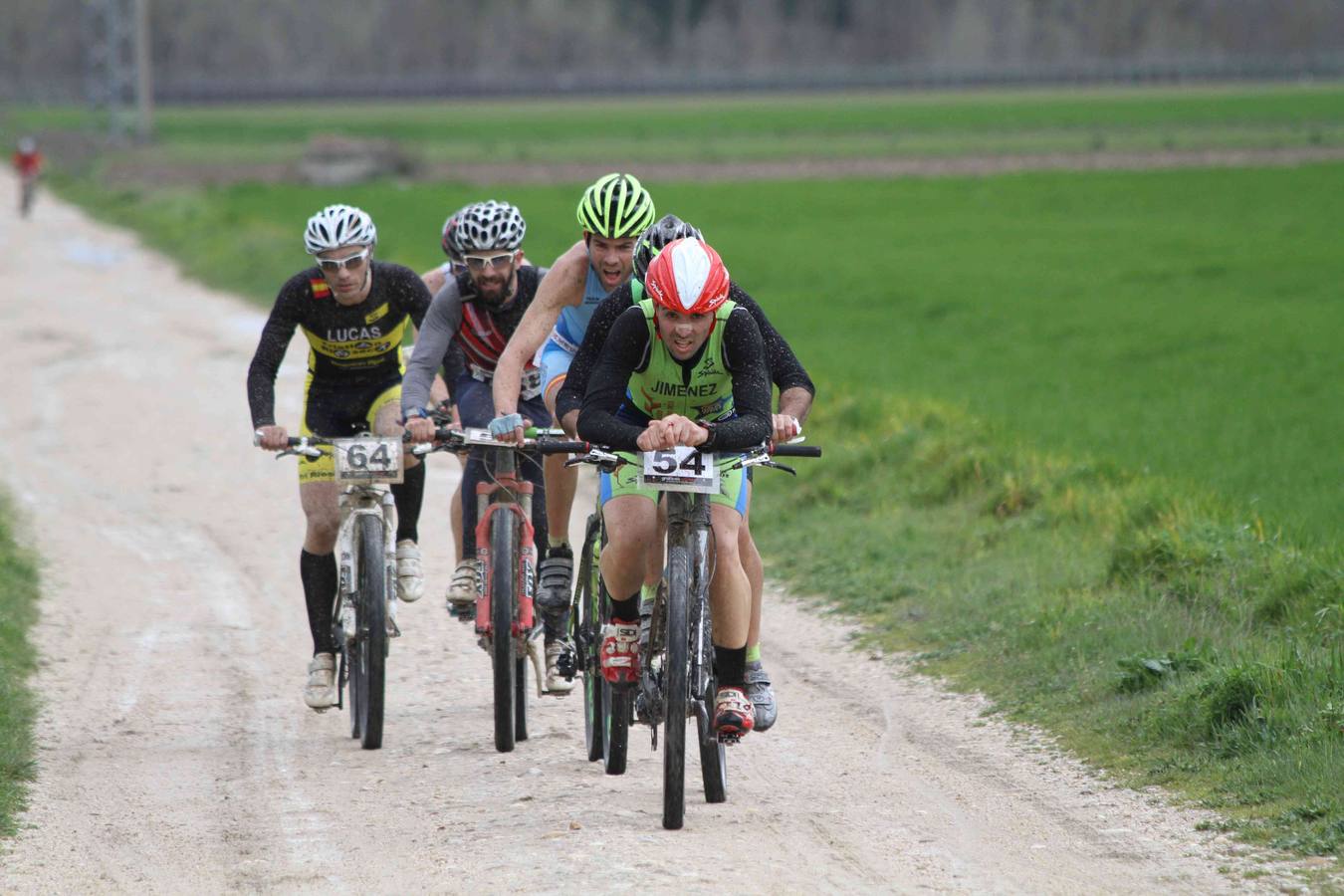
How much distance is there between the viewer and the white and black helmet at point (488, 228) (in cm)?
774

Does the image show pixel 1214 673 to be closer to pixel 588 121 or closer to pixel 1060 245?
pixel 1060 245

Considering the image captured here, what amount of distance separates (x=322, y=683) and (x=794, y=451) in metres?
2.86

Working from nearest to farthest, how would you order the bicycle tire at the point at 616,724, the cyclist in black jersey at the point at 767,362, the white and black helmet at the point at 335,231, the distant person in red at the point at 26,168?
1. the cyclist in black jersey at the point at 767,362
2. the bicycle tire at the point at 616,724
3. the white and black helmet at the point at 335,231
4. the distant person in red at the point at 26,168

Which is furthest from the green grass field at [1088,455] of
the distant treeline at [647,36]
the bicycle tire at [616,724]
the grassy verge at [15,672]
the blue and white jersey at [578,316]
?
the distant treeline at [647,36]

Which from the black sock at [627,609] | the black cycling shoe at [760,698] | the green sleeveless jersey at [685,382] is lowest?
the black cycling shoe at [760,698]

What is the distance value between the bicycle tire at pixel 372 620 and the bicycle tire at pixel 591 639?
0.83 metres

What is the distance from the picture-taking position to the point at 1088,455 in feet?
42.1

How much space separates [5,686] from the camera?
8328 mm

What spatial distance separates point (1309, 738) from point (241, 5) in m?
149

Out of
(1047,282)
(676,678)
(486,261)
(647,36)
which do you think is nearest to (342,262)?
(486,261)

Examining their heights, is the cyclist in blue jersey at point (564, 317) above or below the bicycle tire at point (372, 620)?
above

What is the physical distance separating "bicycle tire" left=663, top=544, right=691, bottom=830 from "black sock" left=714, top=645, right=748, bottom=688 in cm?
36

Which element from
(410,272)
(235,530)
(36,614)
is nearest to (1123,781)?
(410,272)

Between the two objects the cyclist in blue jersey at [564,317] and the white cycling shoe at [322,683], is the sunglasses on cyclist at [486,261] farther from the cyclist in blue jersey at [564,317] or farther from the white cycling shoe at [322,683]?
the white cycling shoe at [322,683]
